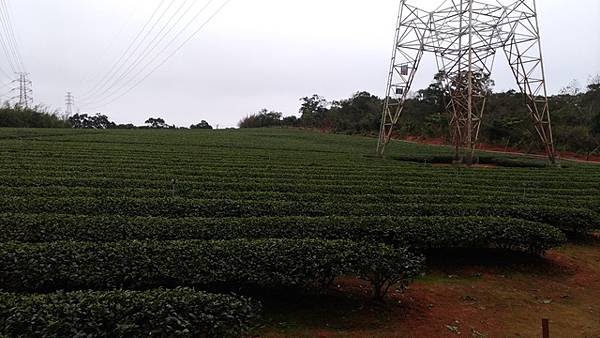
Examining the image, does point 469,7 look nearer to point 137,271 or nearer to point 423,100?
point 137,271

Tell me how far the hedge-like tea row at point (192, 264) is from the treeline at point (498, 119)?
28892mm

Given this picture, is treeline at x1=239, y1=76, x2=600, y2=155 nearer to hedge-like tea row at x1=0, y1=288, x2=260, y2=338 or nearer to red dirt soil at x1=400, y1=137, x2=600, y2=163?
red dirt soil at x1=400, y1=137, x2=600, y2=163

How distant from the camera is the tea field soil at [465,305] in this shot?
243 inches

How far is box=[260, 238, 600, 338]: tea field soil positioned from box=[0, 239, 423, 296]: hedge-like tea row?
45cm

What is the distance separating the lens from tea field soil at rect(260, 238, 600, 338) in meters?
6.18

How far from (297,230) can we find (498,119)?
4159 cm

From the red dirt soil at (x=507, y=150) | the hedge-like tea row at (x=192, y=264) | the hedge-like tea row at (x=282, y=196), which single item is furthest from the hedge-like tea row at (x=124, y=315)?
the red dirt soil at (x=507, y=150)

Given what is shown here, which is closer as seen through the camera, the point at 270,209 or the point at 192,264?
the point at 192,264

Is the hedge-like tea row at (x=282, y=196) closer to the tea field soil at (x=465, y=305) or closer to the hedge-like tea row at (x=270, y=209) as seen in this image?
the hedge-like tea row at (x=270, y=209)

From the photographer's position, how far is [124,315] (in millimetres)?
4730

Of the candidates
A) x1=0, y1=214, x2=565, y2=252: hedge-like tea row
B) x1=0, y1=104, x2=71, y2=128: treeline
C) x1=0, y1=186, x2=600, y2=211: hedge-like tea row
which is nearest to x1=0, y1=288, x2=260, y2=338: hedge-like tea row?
x1=0, y1=214, x2=565, y2=252: hedge-like tea row

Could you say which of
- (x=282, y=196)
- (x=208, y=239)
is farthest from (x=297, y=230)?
(x=282, y=196)

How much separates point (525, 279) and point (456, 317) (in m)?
2.60

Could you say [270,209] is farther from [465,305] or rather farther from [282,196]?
[465,305]
